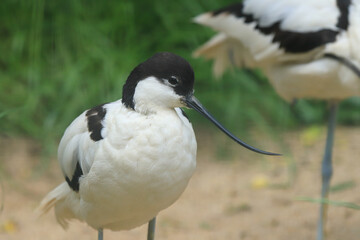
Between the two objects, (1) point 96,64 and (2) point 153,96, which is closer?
(2) point 153,96

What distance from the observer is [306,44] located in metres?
2.97

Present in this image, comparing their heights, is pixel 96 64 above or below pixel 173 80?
below

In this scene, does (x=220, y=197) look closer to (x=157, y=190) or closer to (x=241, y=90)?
(x=241, y=90)

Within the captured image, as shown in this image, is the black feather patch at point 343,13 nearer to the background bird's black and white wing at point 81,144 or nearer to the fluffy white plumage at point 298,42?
the fluffy white plumage at point 298,42

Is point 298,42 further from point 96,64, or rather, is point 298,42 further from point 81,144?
point 96,64

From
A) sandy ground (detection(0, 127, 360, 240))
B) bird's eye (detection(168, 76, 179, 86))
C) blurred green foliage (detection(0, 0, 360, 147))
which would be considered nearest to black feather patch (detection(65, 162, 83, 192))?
bird's eye (detection(168, 76, 179, 86))

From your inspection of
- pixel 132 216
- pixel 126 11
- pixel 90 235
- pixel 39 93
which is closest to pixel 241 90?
pixel 126 11

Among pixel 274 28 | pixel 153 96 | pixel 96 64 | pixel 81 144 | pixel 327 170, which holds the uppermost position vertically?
pixel 153 96

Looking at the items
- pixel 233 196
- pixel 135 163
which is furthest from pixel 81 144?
pixel 233 196

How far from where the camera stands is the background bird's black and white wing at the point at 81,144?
2.20 metres

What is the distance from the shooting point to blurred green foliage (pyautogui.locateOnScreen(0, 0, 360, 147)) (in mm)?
→ 4152

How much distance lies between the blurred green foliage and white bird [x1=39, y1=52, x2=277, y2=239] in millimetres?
1868

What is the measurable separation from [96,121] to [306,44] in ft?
3.98

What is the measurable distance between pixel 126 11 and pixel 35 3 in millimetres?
610
